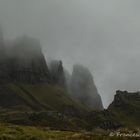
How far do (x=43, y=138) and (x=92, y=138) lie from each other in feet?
29.7

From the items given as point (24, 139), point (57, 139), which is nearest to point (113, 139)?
point (57, 139)

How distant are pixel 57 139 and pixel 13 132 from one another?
37.9 ft

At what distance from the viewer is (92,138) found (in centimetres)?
7488

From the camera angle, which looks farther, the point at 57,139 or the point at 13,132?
the point at 13,132

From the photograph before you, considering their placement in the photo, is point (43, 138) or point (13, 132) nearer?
point (43, 138)

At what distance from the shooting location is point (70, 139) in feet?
247

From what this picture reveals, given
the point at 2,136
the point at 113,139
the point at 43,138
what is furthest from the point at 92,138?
the point at 2,136

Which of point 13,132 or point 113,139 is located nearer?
point 113,139

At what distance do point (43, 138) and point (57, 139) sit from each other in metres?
2.62

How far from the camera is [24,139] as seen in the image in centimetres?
7381

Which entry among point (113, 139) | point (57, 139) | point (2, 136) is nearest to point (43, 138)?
point (57, 139)

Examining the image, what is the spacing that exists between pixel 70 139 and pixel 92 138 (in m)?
4.04

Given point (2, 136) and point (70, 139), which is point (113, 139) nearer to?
point (70, 139)

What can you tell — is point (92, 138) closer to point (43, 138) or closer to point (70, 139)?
point (70, 139)
